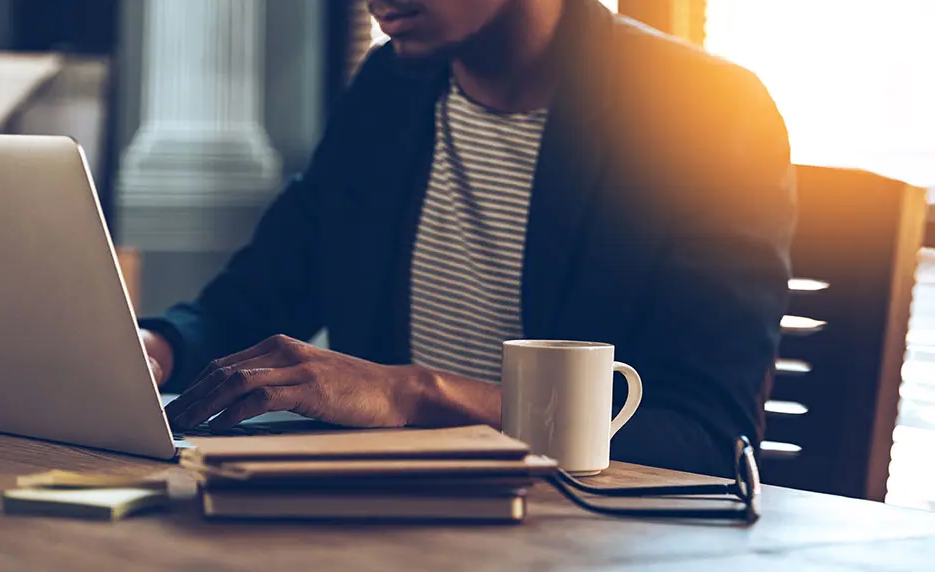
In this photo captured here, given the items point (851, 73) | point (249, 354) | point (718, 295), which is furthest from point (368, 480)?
point (851, 73)

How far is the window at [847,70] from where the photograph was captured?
209 centimetres

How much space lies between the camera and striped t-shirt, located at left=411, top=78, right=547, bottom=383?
4.77 feet

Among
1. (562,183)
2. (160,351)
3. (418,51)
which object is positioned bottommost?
(160,351)

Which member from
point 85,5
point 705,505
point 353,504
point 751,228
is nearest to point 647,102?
point 751,228

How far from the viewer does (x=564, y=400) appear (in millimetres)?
804

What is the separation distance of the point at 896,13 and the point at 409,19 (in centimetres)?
109

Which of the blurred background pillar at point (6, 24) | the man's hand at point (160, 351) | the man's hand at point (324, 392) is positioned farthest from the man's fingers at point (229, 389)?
the blurred background pillar at point (6, 24)

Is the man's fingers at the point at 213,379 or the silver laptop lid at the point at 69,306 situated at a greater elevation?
the silver laptop lid at the point at 69,306

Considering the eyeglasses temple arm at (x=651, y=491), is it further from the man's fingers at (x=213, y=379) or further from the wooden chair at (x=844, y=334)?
the wooden chair at (x=844, y=334)

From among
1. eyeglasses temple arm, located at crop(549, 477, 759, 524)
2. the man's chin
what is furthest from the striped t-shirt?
eyeglasses temple arm, located at crop(549, 477, 759, 524)

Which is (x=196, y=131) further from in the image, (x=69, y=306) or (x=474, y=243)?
(x=69, y=306)

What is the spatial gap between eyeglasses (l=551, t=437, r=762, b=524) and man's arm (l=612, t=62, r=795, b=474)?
0.61 ft

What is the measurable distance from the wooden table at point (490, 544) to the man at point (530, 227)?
258 millimetres

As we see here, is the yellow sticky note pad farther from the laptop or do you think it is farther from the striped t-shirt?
the striped t-shirt
